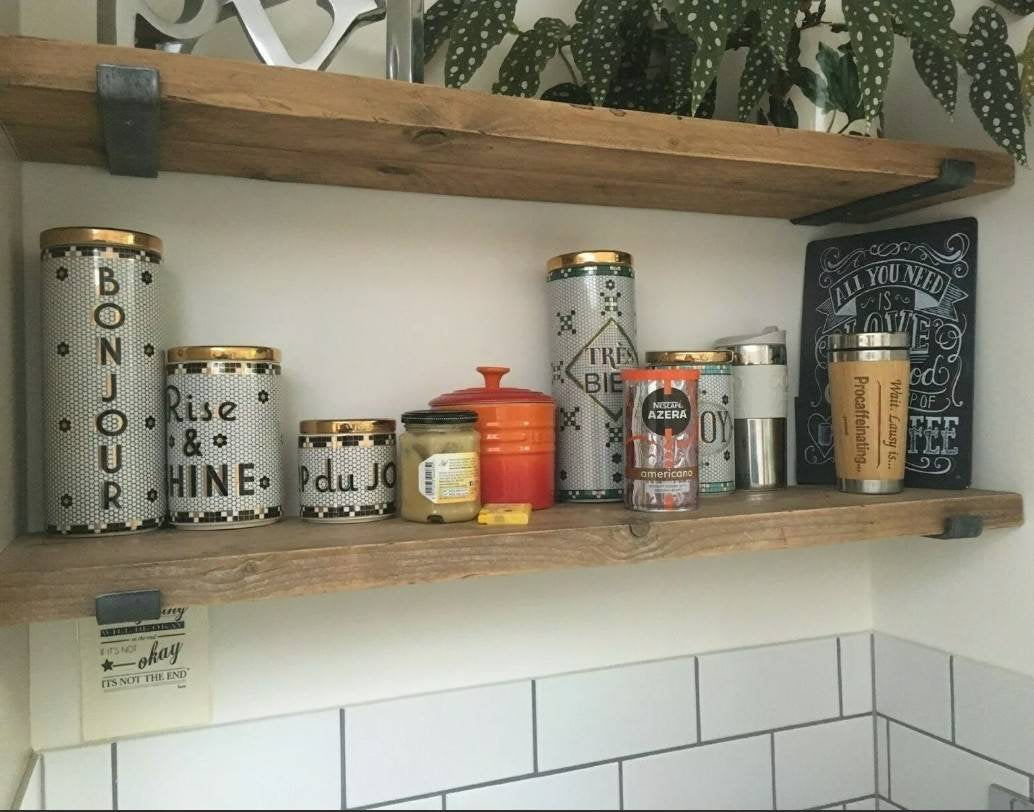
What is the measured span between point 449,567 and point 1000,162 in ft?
2.49

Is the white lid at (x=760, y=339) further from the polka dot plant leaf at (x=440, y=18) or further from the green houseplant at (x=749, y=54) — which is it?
the polka dot plant leaf at (x=440, y=18)

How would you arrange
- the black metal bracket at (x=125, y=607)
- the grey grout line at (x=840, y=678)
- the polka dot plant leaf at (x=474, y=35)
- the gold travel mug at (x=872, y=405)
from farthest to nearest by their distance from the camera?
the grey grout line at (x=840, y=678) < the gold travel mug at (x=872, y=405) < the polka dot plant leaf at (x=474, y=35) < the black metal bracket at (x=125, y=607)

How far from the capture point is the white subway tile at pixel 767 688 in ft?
3.41

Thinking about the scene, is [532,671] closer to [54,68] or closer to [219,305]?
[219,305]

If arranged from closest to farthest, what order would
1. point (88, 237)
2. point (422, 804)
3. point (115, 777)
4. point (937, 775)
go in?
1. point (88, 237)
2. point (115, 777)
3. point (422, 804)
4. point (937, 775)

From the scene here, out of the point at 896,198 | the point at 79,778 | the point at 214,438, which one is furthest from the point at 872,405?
the point at 79,778

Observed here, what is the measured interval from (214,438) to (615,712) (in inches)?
23.2

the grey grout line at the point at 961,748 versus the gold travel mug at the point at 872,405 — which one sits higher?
the gold travel mug at the point at 872,405

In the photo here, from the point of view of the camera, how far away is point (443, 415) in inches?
29.5

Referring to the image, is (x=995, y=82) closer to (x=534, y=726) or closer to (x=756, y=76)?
(x=756, y=76)

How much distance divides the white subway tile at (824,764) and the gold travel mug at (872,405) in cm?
39

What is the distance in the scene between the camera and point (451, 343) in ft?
3.05

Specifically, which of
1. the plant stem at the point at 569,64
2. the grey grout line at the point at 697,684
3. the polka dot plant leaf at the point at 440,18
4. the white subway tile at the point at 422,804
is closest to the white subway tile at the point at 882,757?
the grey grout line at the point at 697,684

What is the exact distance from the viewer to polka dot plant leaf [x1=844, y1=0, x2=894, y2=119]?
763 millimetres
